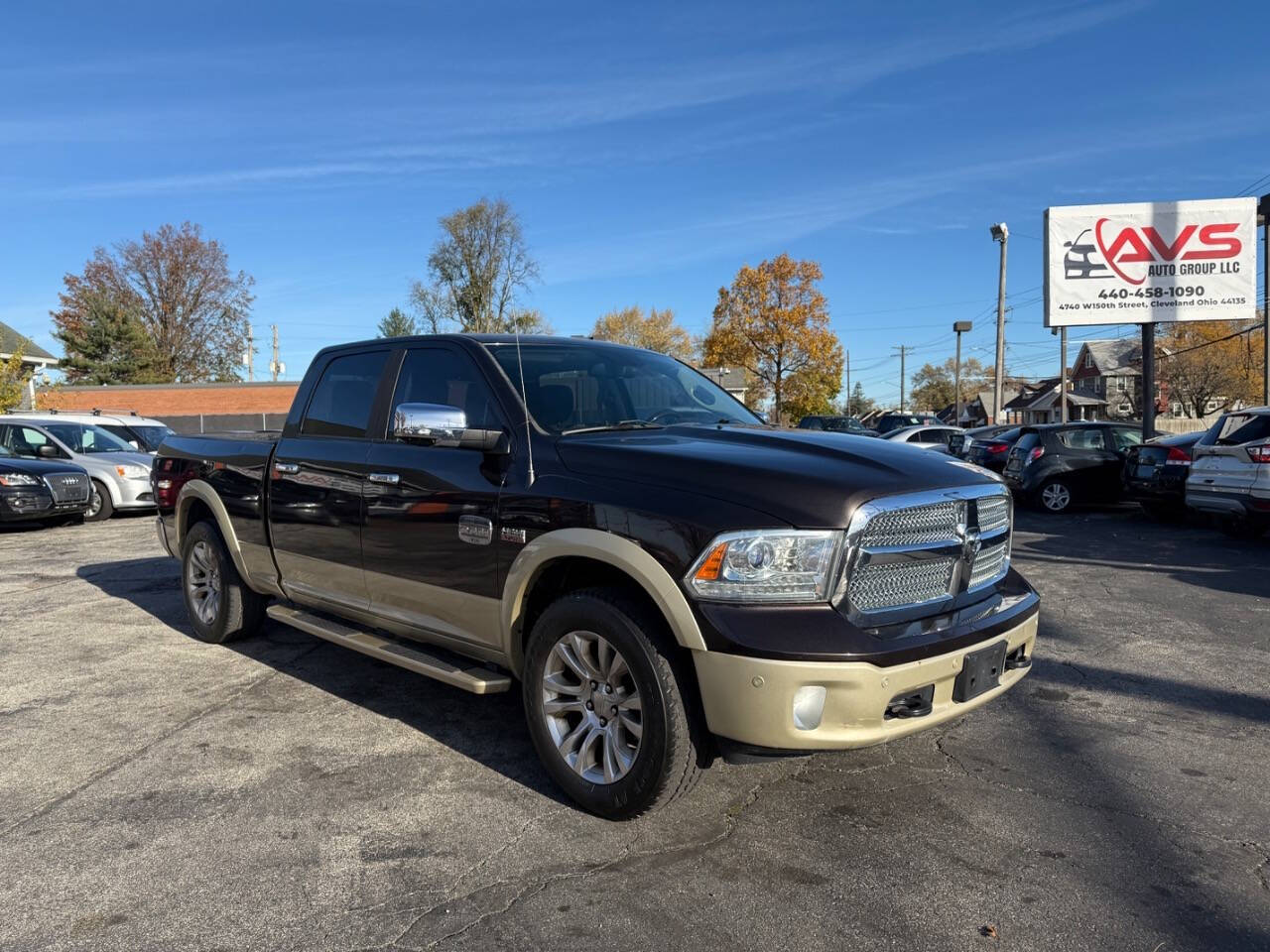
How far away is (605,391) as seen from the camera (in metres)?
4.29

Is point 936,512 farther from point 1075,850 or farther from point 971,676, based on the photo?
point 1075,850

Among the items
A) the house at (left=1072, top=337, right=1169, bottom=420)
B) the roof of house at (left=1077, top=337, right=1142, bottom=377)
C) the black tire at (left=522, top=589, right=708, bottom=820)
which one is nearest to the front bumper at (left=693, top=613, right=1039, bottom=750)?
the black tire at (left=522, top=589, right=708, bottom=820)

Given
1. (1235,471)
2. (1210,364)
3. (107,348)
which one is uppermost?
Result: (107,348)

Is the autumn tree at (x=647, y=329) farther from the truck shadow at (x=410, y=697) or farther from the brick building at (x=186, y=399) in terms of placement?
the truck shadow at (x=410, y=697)

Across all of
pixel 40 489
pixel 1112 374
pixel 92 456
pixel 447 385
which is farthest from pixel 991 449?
pixel 1112 374

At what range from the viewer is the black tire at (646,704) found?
3.08 meters

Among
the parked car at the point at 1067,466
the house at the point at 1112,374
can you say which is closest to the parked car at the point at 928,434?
the parked car at the point at 1067,466

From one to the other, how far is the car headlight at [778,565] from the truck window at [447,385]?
4.66 feet

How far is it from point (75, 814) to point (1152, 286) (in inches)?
840

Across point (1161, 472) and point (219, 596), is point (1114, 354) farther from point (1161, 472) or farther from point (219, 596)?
point (219, 596)

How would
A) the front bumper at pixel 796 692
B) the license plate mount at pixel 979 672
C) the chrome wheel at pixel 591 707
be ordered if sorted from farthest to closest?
the chrome wheel at pixel 591 707
the license plate mount at pixel 979 672
the front bumper at pixel 796 692

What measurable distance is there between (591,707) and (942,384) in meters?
119

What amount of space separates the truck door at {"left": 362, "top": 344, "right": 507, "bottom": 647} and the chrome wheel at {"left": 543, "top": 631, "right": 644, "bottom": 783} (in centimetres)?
43

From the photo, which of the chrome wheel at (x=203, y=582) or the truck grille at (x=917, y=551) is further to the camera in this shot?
the chrome wheel at (x=203, y=582)
